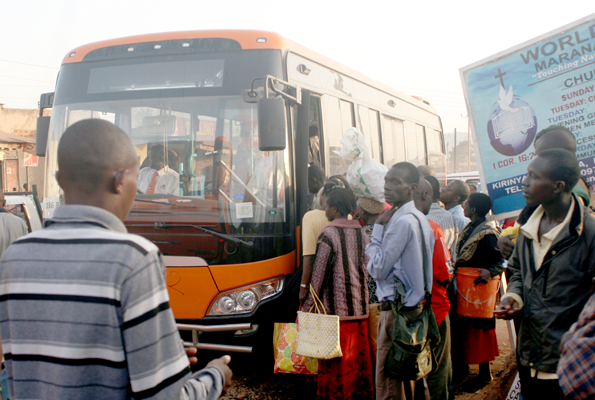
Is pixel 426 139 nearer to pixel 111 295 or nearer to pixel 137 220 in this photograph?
pixel 137 220

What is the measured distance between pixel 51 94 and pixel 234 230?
299 centimetres

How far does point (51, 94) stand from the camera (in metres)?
5.20

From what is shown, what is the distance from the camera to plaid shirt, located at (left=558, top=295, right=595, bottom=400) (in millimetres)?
1229

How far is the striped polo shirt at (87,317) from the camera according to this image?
1.19 m

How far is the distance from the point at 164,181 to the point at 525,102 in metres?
3.28

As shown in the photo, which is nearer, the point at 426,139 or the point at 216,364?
the point at 216,364

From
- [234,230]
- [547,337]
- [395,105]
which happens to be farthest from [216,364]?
[395,105]

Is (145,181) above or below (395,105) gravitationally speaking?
below

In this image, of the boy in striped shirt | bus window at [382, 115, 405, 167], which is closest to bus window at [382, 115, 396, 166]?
bus window at [382, 115, 405, 167]

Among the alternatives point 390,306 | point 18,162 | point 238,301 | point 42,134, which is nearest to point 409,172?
point 390,306

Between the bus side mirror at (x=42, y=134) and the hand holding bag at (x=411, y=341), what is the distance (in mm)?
4268

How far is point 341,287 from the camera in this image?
372cm

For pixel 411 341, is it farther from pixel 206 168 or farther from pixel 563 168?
pixel 206 168

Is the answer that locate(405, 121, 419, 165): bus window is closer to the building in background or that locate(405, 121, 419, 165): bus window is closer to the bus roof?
the bus roof
